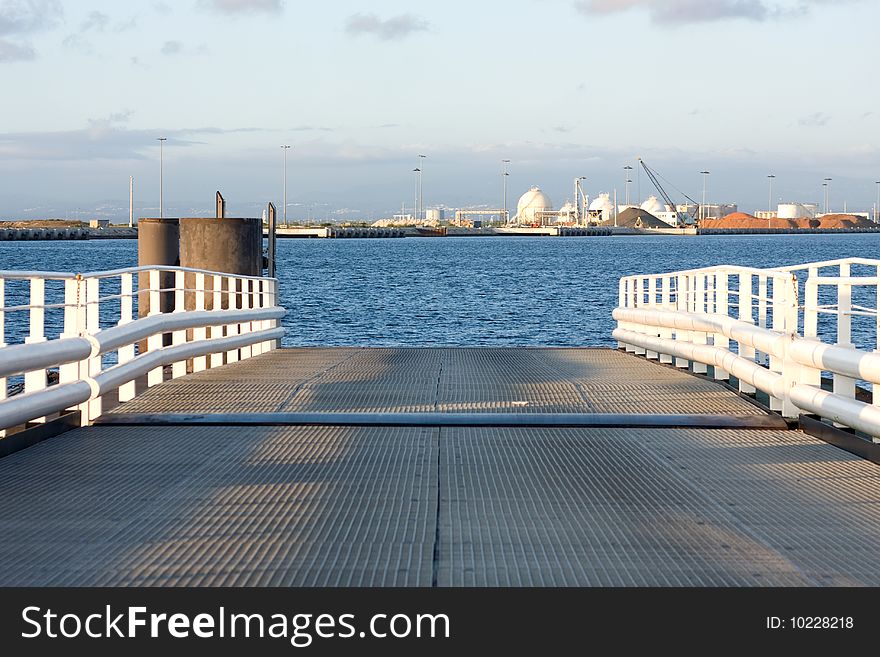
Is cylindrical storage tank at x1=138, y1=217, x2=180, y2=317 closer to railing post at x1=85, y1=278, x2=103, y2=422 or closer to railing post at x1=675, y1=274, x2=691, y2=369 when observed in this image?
railing post at x1=675, y1=274, x2=691, y2=369

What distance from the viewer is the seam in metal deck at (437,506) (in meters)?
6.37

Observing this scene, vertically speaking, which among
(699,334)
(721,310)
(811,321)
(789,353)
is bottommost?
(699,334)

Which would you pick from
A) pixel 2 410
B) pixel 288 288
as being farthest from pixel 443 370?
pixel 288 288

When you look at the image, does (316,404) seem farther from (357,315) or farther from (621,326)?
(357,315)

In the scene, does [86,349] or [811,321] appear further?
[811,321]

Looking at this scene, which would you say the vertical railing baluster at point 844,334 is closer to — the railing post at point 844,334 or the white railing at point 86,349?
the railing post at point 844,334

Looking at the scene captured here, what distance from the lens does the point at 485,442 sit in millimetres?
10633

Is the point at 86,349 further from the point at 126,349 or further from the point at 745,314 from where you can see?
the point at 745,314

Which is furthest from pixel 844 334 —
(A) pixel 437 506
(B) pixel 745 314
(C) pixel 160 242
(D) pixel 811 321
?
(C) pixel 160 242

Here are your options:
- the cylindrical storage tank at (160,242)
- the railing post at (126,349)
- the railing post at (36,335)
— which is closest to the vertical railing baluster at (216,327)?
the cylindrical storage tank at (160,242)

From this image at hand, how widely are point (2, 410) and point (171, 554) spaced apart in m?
3.17

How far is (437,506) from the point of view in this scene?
7941 millimetres

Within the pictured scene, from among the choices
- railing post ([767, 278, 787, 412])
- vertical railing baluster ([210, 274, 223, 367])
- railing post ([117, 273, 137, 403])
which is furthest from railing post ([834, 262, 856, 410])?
vertical railing baluster ([210, 274, 223, 367])

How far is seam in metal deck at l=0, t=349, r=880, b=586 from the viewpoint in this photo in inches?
251
